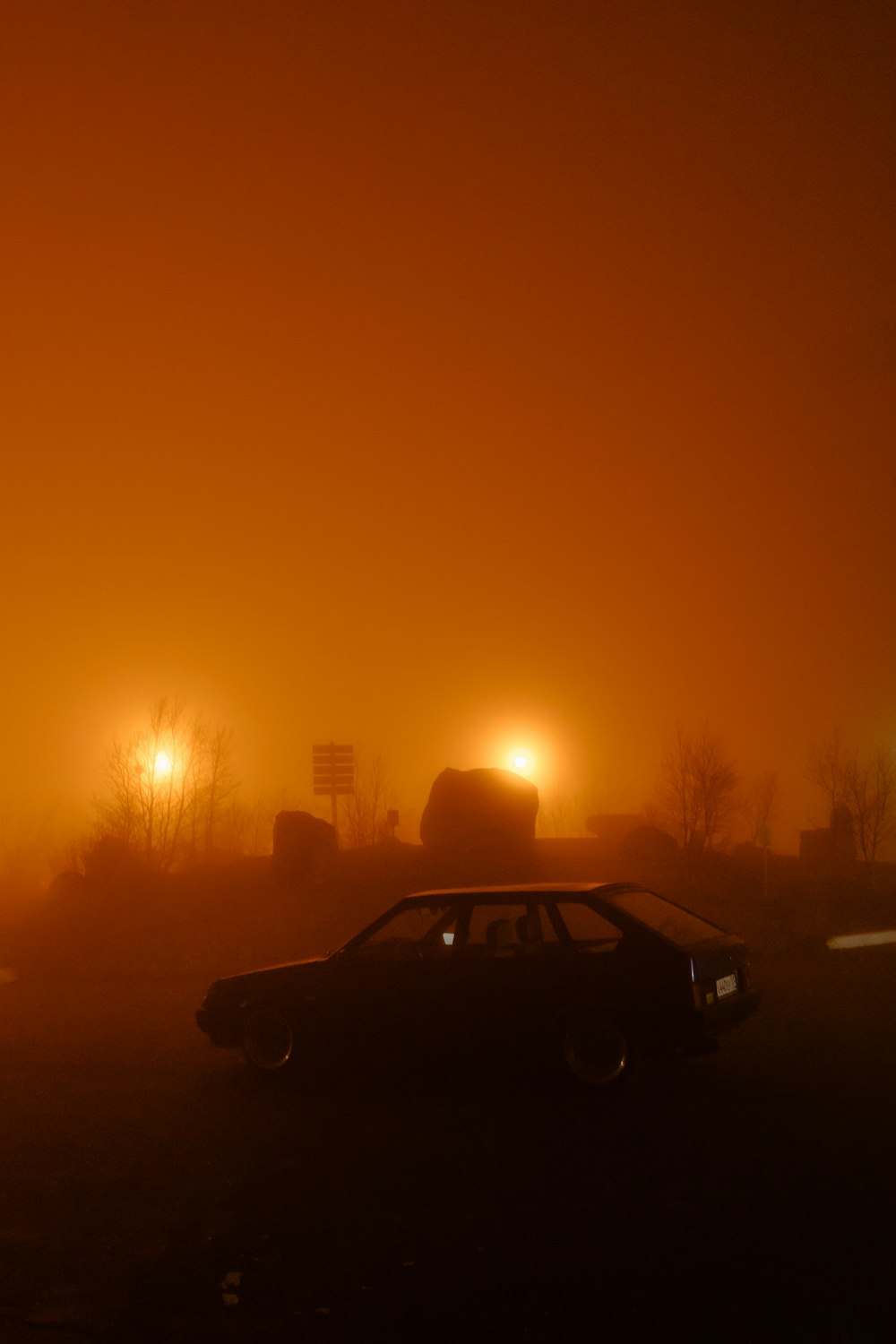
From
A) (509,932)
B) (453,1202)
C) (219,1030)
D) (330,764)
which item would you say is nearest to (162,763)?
(330,764)

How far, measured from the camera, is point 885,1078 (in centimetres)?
909

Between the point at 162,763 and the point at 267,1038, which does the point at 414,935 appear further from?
the point at 162,763

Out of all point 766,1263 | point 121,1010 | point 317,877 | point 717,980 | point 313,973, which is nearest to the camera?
point 766,1263

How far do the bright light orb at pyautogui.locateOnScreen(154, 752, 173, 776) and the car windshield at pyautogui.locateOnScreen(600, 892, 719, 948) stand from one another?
1087 inches

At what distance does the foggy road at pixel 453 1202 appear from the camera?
488cm

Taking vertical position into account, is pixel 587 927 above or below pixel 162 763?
below

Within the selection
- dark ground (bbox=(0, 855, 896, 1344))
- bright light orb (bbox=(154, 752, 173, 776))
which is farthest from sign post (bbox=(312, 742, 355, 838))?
dark ground (bbox=(0, 855, 896, 1344))

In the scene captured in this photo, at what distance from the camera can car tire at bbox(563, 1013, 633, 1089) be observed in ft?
28.5

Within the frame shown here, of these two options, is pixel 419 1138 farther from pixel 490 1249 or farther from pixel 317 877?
pixel 317 877

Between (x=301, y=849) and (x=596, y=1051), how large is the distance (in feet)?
69.9

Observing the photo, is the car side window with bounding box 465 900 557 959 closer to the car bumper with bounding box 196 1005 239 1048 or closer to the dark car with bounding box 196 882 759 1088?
the dark car with bounding box 196 882 759 1088

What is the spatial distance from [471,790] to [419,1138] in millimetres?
23504

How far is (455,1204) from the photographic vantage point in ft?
20.6

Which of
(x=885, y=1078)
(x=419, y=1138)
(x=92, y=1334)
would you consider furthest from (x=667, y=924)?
(x=92, y=1334)
